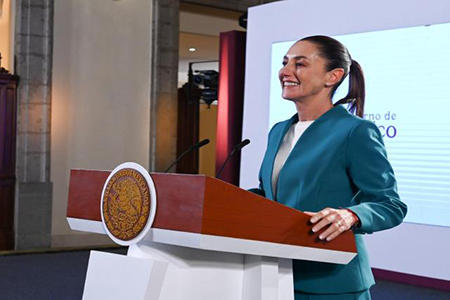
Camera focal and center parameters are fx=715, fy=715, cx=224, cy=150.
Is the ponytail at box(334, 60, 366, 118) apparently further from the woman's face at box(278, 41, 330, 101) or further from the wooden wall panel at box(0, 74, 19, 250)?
the wooden wall panel at box(0, 74, 19, 250)

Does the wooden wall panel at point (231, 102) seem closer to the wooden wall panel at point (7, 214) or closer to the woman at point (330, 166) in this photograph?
the wooden wall panel at point (7, 214)

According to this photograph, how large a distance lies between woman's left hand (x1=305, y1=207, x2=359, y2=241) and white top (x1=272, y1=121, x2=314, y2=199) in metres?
0.29

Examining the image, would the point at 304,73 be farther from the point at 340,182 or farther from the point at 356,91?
the point at 340,182

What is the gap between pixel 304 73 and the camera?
5.64ft

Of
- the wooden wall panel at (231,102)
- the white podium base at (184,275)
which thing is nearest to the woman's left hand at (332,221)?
the white podium base at (184,275)

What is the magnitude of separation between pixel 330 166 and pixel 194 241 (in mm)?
478

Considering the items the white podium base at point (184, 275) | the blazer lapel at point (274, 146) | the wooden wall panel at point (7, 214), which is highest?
the blazer lapel at point (274, 146)

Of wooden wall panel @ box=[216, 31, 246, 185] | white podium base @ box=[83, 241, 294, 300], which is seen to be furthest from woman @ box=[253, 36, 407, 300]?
wooden wall panel @ box=[216, 31, 246, 185]

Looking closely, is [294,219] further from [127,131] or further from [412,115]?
[127,131]

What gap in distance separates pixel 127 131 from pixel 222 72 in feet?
5.12

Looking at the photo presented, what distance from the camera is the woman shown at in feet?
5.33

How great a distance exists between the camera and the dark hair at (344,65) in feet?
5.69

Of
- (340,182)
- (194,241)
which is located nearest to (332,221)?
(340,182)

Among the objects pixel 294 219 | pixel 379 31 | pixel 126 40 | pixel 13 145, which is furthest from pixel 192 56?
pixel 294 219
